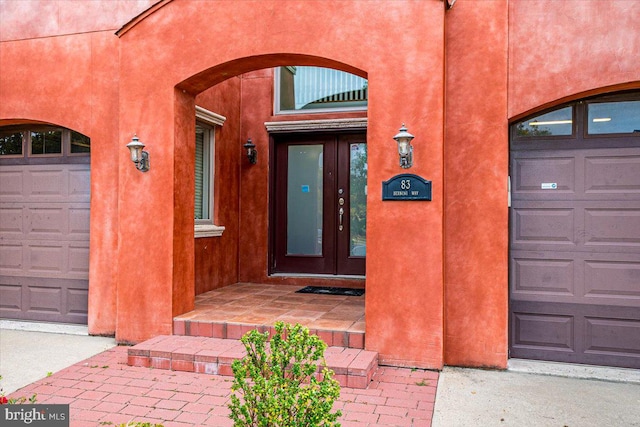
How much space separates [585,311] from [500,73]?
2.50m

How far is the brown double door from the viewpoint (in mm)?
7504

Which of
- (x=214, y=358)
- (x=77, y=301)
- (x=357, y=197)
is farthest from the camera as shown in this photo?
(x=357, y=197)

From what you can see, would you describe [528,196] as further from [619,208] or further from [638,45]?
[638,45]

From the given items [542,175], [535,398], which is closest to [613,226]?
[542,175]

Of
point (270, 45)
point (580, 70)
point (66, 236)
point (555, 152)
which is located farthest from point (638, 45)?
point (66, 236)

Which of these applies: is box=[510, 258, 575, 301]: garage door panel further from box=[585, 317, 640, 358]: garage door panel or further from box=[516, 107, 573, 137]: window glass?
box=[516, 107, 573, 137]: window glass

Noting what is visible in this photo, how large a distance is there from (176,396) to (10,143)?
4.88 metres

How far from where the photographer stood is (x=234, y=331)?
16.2 feet

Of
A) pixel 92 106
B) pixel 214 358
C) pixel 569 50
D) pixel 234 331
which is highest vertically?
pixel 569 50

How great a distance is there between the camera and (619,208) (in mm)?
4594

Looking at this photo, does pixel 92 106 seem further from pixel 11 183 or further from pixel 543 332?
pixel 543 332

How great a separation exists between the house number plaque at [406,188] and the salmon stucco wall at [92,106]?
132 inches

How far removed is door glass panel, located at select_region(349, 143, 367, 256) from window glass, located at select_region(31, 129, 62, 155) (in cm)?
420

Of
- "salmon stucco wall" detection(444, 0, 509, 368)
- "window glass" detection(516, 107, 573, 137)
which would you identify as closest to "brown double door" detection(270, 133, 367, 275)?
"salmon stucco wall" detection(444, 0, 509, 368)
